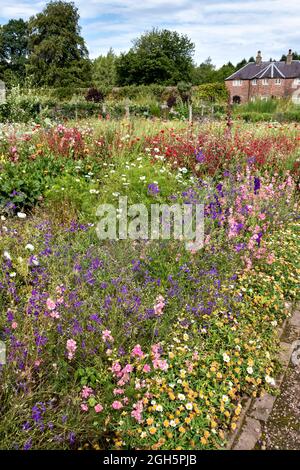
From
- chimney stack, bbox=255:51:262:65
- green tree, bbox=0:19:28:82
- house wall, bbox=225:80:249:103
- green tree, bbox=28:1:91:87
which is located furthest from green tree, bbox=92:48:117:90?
chimney stack, bbox=255:51:262:65

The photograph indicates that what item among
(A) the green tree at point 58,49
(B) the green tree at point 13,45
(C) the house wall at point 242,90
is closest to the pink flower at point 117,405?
(A) the green tree at point 58,49

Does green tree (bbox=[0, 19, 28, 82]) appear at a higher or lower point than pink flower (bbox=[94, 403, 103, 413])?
higher

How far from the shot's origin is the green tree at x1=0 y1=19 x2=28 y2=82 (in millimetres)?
52119

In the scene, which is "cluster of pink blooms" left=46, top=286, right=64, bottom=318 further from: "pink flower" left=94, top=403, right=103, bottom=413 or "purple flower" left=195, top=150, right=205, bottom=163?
"purple flower" left=195, top=150, right=205, bottom=163

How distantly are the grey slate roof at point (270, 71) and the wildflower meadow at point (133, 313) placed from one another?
45021 mm

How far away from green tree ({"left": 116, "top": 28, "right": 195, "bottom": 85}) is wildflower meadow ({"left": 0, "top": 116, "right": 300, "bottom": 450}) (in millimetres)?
41586

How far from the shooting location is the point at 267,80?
4528 centimetres

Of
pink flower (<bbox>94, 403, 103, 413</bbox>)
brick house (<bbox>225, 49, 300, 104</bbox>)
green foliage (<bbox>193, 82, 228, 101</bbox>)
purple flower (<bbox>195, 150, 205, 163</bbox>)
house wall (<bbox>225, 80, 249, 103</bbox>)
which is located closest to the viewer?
pink flower (<bbox>94, 403, 103, 413</bbox>)

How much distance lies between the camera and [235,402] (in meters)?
2.30

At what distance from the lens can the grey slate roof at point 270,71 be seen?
43875 millimetres

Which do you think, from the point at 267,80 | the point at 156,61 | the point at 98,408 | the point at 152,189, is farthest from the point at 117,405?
the point at 267,80

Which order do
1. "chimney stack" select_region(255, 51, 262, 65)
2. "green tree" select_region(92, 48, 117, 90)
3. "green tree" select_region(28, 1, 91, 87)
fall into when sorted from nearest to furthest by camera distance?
"green tree" select_region(28, 1, 91, 87)
"chimney stack" select_region(255, 51, 262, 65)
"green tree" select_region(92, 48, 117, 90)

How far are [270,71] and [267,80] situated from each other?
1028mm
